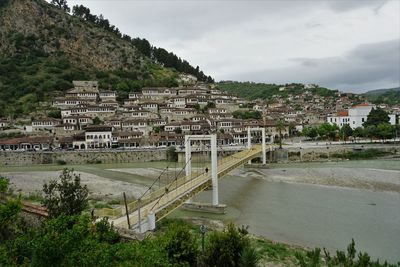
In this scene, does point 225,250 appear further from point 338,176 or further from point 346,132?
point 346,132

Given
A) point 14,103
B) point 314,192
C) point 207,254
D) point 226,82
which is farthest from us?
point 226,82

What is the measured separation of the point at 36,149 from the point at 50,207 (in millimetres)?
46668

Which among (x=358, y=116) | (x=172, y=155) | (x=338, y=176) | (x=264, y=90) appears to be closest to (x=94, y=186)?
(x=338, y=176)

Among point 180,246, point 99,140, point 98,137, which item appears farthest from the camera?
point 98,137

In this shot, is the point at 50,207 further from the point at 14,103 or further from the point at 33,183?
the point at 14,103

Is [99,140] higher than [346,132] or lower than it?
lower

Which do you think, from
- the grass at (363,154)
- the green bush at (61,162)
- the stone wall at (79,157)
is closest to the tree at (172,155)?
the stone wall at (79,157)

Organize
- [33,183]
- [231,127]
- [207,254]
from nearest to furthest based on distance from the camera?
[207,254]
[33,183]
[231,127]

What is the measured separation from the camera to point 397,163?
133 ft

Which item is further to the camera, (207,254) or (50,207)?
(50,207)

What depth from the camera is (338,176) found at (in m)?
33.2

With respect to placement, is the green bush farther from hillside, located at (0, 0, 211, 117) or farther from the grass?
the grass

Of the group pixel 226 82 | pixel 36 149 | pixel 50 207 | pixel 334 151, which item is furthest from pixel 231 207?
pixel 226 82

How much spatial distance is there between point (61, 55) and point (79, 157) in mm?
58488
